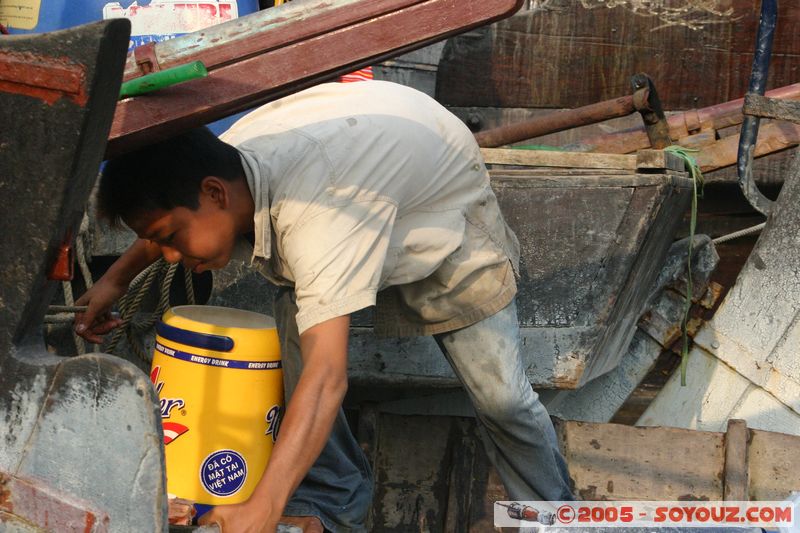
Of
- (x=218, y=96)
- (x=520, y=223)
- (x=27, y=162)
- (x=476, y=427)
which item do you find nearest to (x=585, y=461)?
(x=476, y=427)

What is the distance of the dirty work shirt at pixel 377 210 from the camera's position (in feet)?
6.91

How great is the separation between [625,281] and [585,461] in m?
0.67

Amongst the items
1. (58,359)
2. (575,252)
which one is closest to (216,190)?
(58,359)

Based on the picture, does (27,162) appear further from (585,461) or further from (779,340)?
(779,340)

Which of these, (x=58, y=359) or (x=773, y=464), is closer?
(x=58, y=359)

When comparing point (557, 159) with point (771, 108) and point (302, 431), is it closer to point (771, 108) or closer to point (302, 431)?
point (771, 108)

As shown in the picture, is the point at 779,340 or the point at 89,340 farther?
the point at 779,340

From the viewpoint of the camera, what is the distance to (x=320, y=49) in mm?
2016

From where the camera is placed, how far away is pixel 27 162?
1768 millimetres

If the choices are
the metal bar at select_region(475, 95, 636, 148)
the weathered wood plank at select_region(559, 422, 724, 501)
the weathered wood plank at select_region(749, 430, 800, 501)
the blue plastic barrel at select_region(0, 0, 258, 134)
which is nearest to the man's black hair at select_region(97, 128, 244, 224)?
the blue plastic barrel at select_region(0, 0, 258, 134)

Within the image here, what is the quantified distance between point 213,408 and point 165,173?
2.22ft

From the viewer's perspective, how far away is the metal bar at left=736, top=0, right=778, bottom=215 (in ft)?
12.1

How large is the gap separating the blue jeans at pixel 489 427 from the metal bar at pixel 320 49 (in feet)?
2.66

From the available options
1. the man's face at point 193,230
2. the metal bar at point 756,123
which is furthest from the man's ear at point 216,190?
the metal bar at point 756,123
